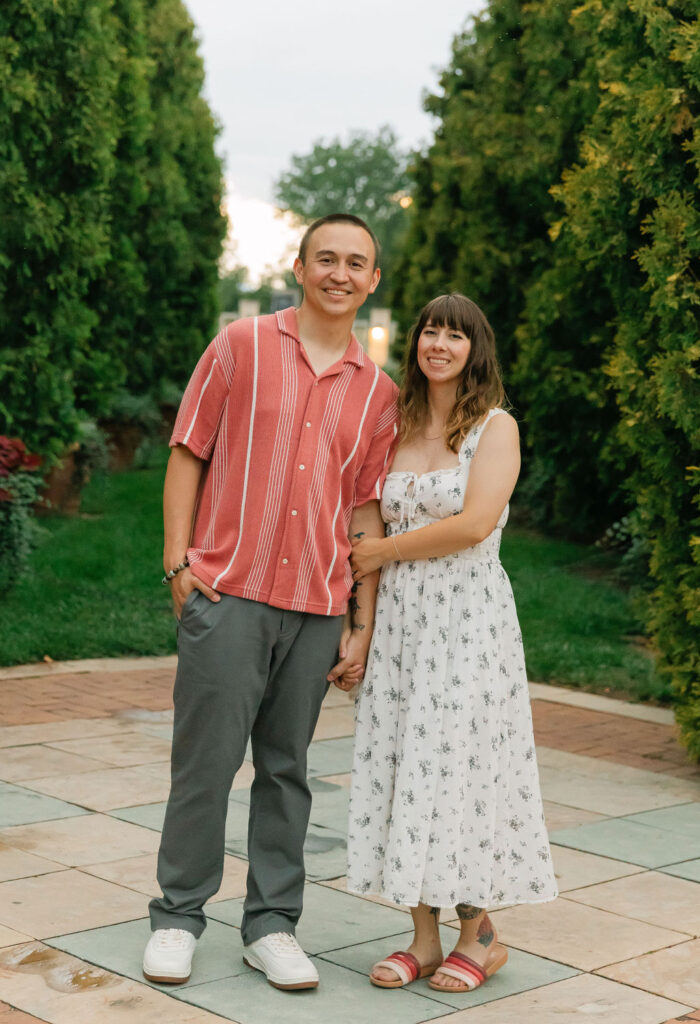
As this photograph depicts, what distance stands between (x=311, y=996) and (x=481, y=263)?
1231cm

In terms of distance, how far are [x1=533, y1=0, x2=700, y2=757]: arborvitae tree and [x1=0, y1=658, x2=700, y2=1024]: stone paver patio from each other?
32.1 inches

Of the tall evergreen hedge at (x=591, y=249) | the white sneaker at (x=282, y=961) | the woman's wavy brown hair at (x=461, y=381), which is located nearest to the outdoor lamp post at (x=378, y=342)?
the tall evergreen hedge at (x=591, y=249)

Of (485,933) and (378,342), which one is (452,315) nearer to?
(485,933)

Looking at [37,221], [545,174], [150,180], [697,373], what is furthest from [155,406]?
[697,373]

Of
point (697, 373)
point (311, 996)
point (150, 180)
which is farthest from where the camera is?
point (150, 180)

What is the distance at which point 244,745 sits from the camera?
11.3 ft

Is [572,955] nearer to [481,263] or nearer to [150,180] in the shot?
[481,263]

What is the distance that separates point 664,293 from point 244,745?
10.7ft

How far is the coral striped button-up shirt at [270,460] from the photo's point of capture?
3.33m

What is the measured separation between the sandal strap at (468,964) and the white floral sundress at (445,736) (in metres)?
0.18

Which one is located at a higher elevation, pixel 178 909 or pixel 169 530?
pixel 169 530

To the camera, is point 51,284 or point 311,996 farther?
point 51,284

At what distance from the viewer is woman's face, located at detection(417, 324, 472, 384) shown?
3.48 metres

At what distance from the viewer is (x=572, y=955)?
12.2ft
